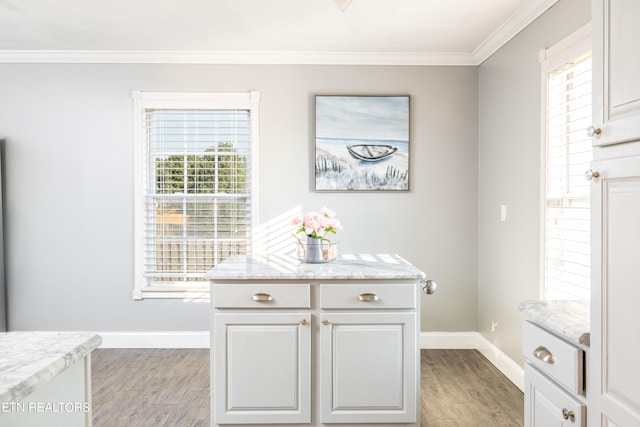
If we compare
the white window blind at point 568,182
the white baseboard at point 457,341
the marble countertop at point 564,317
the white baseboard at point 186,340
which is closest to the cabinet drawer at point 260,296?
the marble countertop at point 564,317

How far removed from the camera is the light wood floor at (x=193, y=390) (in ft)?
9.18

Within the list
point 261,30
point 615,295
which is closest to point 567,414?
point 615,295

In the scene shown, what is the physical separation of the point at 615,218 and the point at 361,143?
2861 mm

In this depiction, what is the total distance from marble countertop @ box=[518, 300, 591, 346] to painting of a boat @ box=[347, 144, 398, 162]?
243cm

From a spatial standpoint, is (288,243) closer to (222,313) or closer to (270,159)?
(270,159)

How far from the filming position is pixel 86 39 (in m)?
3.74

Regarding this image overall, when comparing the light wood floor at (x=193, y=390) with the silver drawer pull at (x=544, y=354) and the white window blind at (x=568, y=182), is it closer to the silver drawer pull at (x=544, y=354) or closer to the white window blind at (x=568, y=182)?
the white window blind at (x=568, y=182)

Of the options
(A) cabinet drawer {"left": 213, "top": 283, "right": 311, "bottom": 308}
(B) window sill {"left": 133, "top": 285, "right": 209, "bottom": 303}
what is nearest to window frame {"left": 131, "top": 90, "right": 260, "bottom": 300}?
(B) window sill {"left": 133, "top": 285, "right": 209, "bottom": 303}

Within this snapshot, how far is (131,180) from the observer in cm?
410

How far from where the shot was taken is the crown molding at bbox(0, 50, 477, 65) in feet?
13.2

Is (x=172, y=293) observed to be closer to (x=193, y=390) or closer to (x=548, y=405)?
(x=193, y=390)

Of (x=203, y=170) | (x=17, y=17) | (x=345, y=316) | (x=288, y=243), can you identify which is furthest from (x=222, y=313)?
(x=17, y=17)

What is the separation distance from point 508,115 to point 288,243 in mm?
2034

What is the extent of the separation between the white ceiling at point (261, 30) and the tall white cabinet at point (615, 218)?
5.95 ft
